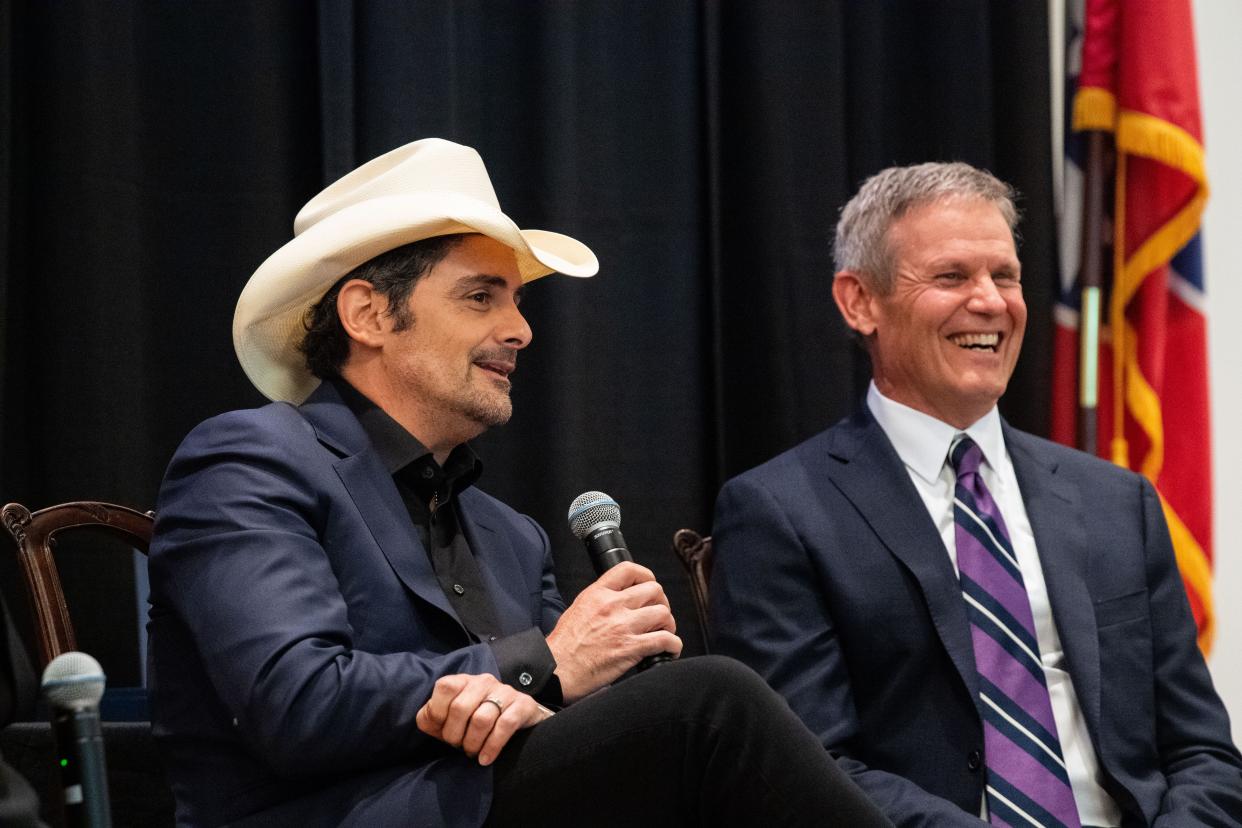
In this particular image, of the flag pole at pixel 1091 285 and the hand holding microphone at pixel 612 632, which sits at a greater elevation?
the flag pole at pixel 1091 285

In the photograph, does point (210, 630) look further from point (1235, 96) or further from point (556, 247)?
point (1235, 96)

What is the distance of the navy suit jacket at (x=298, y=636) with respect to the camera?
1.77 m

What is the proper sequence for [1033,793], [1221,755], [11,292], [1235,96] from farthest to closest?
[1235,96] → [11,292] → [1221,755] → [1033,793]

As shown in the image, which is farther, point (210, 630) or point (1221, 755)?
point (1221, 755)

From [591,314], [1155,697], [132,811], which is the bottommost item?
[132,811]

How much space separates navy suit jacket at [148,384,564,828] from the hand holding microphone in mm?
132

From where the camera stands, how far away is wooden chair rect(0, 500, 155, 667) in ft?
7.23

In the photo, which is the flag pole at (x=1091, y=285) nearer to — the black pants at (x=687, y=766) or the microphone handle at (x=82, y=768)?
the black pants at (x=687, y=766)

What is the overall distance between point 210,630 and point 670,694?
59 centimetres

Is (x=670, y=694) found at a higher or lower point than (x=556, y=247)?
lower

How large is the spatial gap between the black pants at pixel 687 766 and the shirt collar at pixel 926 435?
887mm

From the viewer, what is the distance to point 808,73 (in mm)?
3391

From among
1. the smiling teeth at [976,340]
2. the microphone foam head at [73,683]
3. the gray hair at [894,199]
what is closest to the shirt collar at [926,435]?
the smiling teeth at [976,340]

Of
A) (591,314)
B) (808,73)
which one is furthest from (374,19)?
(808,73)
